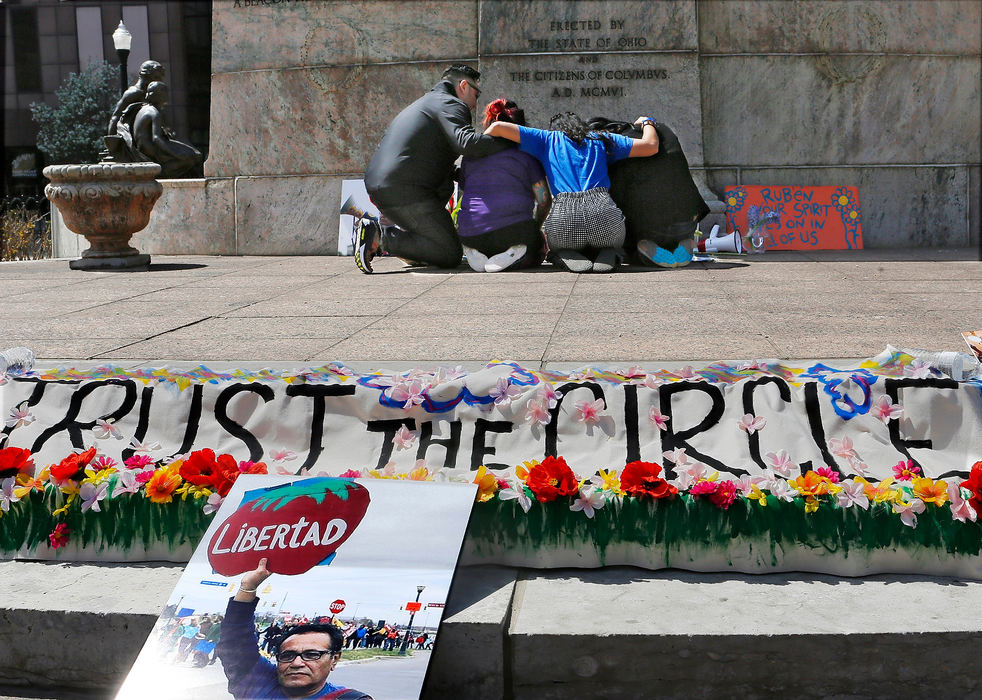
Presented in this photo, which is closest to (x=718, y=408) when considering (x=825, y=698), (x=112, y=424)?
(x=825, y=698)

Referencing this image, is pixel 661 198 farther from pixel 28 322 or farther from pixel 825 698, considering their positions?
pixel 825 698

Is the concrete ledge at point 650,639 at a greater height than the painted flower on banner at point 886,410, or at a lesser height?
lesser

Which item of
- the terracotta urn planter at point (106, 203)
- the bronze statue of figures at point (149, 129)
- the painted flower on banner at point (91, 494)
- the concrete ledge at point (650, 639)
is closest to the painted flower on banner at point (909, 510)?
the concrete ledge at point (650, 639)

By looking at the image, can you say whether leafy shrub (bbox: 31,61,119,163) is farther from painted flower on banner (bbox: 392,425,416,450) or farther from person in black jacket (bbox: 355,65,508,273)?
painted flower on banner (bbox: 392,425,416,450)

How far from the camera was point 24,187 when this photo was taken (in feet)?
125

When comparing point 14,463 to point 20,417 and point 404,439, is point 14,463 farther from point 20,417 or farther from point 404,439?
point 404,439

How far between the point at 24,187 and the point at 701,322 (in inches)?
1476

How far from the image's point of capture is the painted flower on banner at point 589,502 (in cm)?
266

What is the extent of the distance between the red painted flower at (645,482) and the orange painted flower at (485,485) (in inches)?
12.9

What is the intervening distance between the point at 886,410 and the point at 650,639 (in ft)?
3.50

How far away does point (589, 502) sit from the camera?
2.67 meters

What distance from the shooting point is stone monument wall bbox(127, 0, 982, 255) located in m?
10.9

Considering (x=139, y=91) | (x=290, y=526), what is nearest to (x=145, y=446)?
(x=290, y=526)

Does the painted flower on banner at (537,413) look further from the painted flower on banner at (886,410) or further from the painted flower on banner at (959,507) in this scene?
the painted flower on banner at (959,507)
